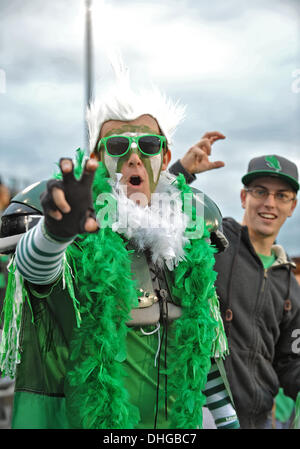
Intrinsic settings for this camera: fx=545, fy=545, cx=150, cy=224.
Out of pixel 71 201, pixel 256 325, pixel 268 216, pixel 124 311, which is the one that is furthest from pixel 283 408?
pixel 71 201

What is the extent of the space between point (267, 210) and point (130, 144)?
3.33 feet

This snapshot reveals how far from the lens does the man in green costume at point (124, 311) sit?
1570 millimetres

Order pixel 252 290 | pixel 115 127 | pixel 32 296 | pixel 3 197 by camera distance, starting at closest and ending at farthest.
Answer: pixel 32 296 < pixel 115 127 < pixel 252 290 < pixel 3 197

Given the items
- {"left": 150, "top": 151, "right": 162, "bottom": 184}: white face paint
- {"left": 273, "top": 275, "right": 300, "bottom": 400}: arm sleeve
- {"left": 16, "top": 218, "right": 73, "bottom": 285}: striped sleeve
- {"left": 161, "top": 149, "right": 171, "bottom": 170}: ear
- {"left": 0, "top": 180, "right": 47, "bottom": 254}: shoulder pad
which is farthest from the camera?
{"left": 273, "top": 275, "right": 300, "bottom": 400}: arm sleeve

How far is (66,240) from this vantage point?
51.1 inches

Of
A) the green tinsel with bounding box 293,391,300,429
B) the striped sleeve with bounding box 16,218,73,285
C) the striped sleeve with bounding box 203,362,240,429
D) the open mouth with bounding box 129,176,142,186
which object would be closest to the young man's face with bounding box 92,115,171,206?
the open mouth with bounding box 129,176,142,186

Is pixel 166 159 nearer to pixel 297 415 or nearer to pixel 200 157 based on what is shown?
pixel 200 157

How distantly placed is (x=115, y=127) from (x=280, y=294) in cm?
117

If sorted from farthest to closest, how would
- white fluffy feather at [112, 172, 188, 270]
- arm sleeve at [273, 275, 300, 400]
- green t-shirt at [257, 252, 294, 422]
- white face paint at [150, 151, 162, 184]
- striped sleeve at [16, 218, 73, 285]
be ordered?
green t-shirt at [257, 252, 294, 422]
arm sleeve at [273, 275, 300, 400]
white face paint at [150, 151, 162, 184]
white fluffy feather at [112, 172, 188, 270]
striped sleeve at [16, 218, 73, 285]

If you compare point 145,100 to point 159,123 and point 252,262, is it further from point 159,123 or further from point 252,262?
point 252,262

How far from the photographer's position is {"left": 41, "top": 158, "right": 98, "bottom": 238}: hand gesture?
1.21m

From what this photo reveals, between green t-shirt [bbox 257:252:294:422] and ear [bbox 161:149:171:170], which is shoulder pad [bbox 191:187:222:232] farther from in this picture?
green t-shirt [bbox 257:252:294:422]

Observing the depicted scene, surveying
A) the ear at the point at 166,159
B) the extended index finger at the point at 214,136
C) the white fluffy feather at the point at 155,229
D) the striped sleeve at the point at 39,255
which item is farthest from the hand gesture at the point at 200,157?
the striped sleeve at the point at 39,255

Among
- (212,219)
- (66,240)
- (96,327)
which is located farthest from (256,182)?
(66,240)
